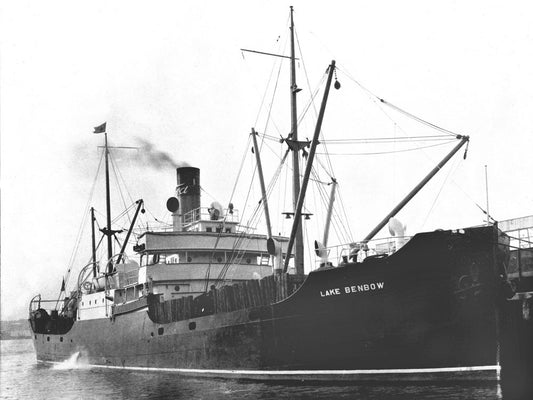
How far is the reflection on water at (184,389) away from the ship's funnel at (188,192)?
8217mm

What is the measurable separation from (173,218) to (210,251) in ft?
13.6

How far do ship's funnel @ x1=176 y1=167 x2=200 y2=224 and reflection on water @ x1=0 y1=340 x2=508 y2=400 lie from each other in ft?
27.0

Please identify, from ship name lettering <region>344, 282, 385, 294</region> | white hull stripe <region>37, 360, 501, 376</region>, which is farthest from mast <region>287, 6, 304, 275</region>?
ship name lettering <region>344, 282, 385, 294</region>

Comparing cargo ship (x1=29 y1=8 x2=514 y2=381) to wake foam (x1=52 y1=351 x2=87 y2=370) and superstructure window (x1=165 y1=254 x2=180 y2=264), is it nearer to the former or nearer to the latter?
superstructure window (x1=165 y1=254 x2=180 y2=264)

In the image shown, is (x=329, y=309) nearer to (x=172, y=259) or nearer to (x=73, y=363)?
(x=172, y=259)

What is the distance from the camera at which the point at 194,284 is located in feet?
91.5

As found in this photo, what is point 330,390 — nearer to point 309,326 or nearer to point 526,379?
point 309,326

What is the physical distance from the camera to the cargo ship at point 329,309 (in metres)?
16.8

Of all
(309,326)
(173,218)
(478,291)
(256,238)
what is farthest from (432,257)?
(173,218)

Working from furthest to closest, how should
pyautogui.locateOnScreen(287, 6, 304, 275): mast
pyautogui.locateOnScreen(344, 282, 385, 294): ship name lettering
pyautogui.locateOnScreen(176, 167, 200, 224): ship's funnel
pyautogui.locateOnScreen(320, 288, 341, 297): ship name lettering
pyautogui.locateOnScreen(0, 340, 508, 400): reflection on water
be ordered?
pyautogui.locateOnScreen(176, 167, 200, 224): ship's funnel < pyautogui.locateOnScreen(287, 6, 304, 275): mast < pyautogui.locateOnScreen(320, 288, 341, 297): ship name lettering < pyautogui.locateOnScreen(344, 282, 385, 294): ship name lettering < pyautogui.locateOnScreen(0, 340, 508, 400): reflection on water

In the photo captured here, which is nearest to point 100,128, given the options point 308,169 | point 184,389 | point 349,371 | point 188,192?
point 188,192

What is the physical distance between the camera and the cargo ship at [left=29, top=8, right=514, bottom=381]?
55.1 feet

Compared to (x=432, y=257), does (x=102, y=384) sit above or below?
below

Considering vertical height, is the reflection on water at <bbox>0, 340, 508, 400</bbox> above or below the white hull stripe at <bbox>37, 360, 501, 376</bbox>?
below
